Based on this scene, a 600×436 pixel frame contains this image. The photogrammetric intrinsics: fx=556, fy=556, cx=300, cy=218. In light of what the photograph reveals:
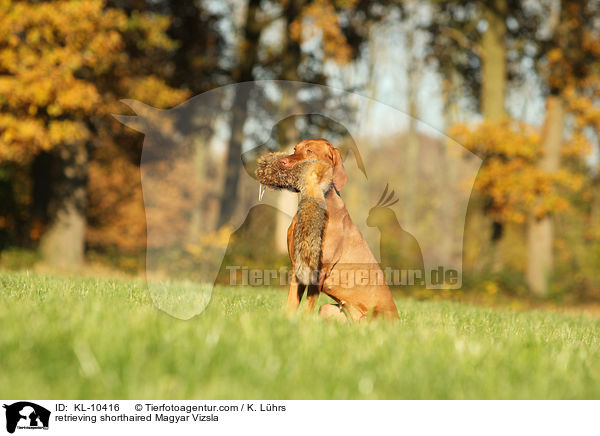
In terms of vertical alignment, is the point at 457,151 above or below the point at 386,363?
above

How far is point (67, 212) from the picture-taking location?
46.8 feet

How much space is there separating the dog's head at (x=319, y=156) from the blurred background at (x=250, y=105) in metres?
6.49

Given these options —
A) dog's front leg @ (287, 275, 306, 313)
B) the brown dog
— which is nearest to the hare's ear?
the brown dog

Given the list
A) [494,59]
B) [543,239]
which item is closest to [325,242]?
[543,239]

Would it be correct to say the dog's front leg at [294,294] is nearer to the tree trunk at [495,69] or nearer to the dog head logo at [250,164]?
the dog head logo at [250,164]

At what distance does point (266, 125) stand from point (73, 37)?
5.42m

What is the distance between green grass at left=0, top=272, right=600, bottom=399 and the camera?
2.73 m

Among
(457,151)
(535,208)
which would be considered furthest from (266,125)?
(535,208)

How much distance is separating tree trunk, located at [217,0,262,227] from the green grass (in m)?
13.7

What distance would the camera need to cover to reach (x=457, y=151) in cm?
1438
